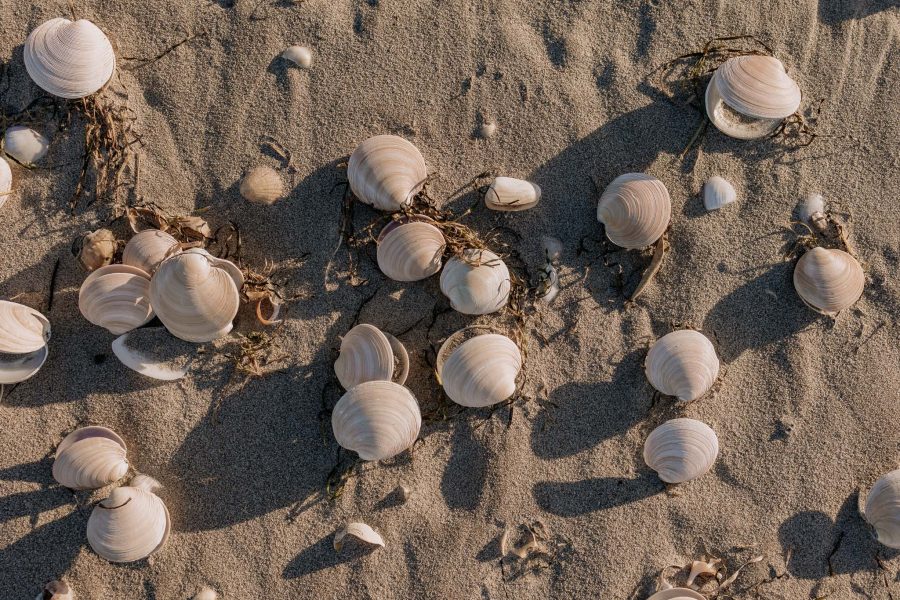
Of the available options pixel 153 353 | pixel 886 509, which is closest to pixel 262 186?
pixel 153 353

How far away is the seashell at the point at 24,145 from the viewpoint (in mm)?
3332

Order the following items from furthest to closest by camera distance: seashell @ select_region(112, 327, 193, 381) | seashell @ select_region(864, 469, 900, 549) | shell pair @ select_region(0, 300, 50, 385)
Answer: seashell @ select_region(864, 469, 900, 549) < seashell @ select_region(112, 327, 193, 381) < shell pair @ select_region(0, 300, 50, 385)

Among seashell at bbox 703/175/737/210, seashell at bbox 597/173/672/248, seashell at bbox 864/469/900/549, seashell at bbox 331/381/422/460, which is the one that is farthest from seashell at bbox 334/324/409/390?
seashell at bbox 864/469/900/549

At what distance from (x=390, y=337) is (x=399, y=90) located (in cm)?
129

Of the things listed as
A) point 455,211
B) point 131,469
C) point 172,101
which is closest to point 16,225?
point 172,101

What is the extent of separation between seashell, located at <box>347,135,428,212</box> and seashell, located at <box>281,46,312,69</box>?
555 millimetres

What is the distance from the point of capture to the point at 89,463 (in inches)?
127

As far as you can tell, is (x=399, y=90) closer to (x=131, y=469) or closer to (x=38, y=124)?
(x=38, y=124)

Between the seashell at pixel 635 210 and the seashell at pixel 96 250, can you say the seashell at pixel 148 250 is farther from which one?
the seashell at pixel 635 210

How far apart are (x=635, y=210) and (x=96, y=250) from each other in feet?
8.72

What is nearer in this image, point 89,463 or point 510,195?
point 89,463

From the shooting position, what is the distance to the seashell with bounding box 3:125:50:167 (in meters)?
3.33

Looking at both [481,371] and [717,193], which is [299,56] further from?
[717,193]

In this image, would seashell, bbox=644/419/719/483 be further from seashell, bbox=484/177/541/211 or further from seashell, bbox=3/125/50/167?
seashell, bbox=3/125/50/167
